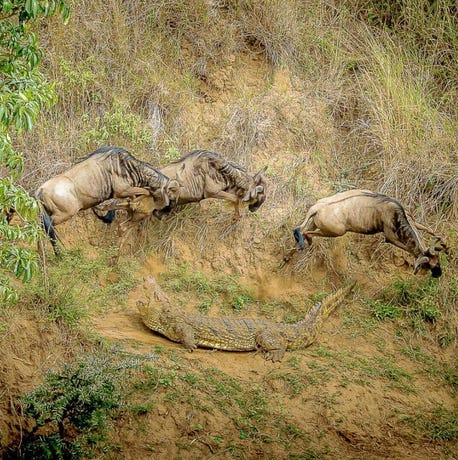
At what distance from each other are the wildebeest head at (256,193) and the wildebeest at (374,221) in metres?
0.78

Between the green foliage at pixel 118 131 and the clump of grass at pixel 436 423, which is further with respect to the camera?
the green foliage at pixel 118 131

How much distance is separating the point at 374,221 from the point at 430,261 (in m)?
0.79

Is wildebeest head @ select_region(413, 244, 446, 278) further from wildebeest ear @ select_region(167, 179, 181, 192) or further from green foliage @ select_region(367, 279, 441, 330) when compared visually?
wildebeest ear @ select_region(167, 179, 181, 192)

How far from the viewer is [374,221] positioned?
379 inches

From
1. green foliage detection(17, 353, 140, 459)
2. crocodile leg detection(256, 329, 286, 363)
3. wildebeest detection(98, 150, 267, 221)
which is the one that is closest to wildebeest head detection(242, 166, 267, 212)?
wildebeest detection(98, 150, 267, 221)

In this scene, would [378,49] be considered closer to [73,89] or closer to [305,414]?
[73,89]

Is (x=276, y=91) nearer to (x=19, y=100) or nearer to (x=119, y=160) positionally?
(x=119, y=160)

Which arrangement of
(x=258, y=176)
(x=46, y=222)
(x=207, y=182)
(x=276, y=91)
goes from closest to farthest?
(x=46, y=222) → (x=207, y=182) → (x=258, y=176) → (x=276, y=91)

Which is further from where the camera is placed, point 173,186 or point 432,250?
point 173,186

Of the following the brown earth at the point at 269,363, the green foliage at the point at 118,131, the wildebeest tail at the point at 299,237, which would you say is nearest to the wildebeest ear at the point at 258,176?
the brown earth at the point at 269,363

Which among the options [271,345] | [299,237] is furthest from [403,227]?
[271,345]

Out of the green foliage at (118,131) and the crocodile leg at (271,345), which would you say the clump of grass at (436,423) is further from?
the green foliage at (118,131)

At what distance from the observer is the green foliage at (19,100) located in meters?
5.20

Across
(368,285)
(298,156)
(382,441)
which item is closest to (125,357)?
(382,441)
